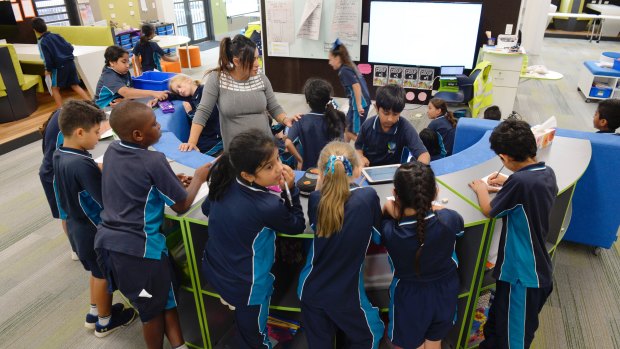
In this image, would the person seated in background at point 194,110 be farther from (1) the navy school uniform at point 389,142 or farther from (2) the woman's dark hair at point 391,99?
(2) the woman's dark hair at point 391,99

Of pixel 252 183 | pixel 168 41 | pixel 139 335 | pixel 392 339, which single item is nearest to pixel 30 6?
pixel 168 41

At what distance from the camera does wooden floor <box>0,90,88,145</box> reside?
17.0 ft

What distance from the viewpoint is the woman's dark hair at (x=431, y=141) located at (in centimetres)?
338

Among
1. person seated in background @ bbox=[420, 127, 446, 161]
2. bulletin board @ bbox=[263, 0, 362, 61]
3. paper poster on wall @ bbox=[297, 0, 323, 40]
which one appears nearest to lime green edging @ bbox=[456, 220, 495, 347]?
person seated in background @ bbox=[420, 127, 446, 161]

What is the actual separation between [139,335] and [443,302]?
172cm

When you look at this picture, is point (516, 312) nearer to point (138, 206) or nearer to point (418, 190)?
point (418, 190)

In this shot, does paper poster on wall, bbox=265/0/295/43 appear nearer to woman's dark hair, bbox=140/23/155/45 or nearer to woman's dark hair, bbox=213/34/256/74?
woman's dark hair, bbox=140/23/155/45

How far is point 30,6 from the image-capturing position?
7109 mm

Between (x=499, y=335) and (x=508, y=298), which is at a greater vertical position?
(x=508, y=298)

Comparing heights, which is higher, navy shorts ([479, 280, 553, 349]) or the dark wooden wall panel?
the dark wooden wall panel

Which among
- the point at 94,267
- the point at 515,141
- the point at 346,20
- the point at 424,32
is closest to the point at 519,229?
the point at 515,141

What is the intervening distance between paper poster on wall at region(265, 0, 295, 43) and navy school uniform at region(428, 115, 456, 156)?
3.45m

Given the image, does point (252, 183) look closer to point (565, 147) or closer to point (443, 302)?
point (443, 302)

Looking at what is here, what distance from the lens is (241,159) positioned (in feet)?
5.14
